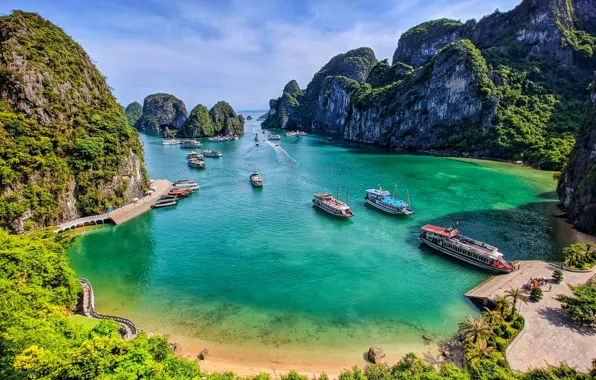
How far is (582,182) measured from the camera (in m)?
53.6

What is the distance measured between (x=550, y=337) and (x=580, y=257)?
1867 centimetres

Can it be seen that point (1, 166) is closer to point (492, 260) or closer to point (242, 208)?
point (242, 208)

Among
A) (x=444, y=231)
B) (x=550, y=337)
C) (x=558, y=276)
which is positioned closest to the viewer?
(x=550, y=337)

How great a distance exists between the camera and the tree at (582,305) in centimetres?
2800

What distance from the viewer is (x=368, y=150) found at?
148 metres

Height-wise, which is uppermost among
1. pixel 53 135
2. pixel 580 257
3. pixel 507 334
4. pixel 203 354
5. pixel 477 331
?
pixel 53 135

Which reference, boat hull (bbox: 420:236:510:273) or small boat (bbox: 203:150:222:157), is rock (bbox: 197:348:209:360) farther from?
small boat (bbox: 203:150:222:157)

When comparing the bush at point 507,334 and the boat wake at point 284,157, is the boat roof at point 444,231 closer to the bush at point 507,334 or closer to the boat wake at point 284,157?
the bush at point 507,334

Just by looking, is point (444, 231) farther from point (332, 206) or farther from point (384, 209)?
point (332, 206)

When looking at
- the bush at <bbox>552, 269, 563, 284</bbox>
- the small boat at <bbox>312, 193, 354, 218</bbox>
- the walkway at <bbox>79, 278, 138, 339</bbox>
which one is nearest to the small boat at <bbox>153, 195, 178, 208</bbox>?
the small boat at <bbox>312, 193, 354, 218</bbox>

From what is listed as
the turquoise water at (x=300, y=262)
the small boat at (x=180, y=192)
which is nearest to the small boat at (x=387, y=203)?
the turquoise water at (x=300, y=262)

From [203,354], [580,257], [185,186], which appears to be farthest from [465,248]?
[185,186]

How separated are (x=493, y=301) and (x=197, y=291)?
1338 inches

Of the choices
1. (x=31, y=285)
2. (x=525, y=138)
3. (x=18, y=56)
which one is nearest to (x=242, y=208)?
(x=31, y=285)
